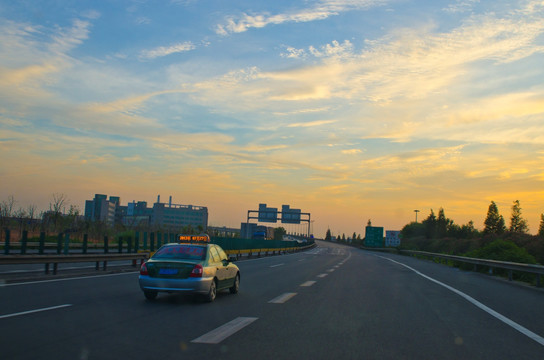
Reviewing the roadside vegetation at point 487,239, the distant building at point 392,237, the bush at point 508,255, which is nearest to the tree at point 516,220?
the roadside vegetation at point 487,239

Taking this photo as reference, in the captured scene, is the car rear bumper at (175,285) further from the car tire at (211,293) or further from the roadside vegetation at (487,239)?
the roadside vegetation at (487,239)

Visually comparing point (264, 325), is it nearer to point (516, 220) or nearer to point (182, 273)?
point (182, 273)

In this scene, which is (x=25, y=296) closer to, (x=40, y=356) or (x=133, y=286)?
(x=133, y=286)

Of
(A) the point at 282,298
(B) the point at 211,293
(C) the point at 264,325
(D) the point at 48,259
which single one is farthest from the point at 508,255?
(C) the point at 264,325

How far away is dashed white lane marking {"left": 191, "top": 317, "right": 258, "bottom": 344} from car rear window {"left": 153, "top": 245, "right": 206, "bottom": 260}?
11.3 feet

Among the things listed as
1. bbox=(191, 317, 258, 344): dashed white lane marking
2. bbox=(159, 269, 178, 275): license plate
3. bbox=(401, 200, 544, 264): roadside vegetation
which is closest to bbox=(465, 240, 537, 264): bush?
bbox=(401, 200, 544, 264): roadside vegetation

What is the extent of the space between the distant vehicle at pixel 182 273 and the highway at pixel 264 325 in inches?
12.8

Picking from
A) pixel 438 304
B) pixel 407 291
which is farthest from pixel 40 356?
pixel 407 291

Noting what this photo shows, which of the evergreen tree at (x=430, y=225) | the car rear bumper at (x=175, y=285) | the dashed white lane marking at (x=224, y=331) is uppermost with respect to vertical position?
the evergreen tree at (x=430, y=225)

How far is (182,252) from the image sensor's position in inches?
519

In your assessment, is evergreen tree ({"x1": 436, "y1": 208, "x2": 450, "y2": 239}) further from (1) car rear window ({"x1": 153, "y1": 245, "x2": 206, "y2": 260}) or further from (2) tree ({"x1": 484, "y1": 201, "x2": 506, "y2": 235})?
(1) car rear window ({"x1": 153, "y1": 245, "x2": 206, "y2": 260})

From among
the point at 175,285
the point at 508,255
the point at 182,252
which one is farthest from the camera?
the point at 508,255

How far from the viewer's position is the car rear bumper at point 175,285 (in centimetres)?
1206

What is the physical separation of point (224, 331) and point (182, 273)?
411 centimetres
